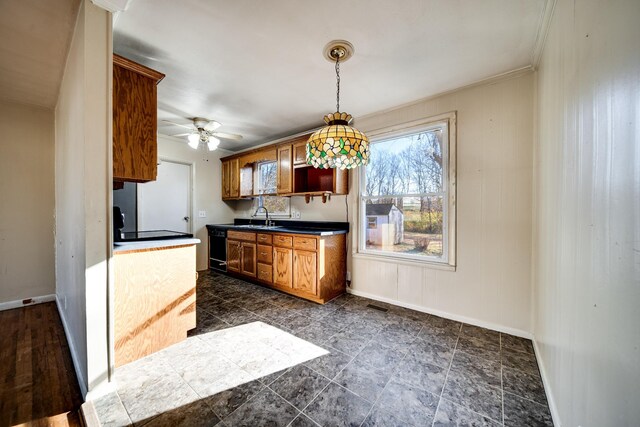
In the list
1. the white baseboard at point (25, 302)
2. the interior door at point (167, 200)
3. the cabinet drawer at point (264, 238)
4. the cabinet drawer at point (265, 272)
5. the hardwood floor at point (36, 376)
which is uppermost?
the interior door at point (167, 200)

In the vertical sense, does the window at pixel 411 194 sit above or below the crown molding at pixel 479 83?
below

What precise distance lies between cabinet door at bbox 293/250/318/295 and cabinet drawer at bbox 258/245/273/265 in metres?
0.51

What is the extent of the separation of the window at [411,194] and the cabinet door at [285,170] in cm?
118

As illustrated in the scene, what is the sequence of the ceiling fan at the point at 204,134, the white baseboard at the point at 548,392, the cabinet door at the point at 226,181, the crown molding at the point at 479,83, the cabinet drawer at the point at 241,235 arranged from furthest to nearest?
1. the cabinet door at the point at 226,181
2. the cabinet drawer at the point at 241,235
3. the ceiling fan at the point at 204,134
4. the crown molding at the point at 479,83
5. the white baseboard at the point at 548,392

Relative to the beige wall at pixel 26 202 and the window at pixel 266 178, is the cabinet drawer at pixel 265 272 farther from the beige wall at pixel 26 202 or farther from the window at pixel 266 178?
A: the beige wall at pixel 26 202

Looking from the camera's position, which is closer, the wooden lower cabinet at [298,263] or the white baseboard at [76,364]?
the white baseboard at [76,364]

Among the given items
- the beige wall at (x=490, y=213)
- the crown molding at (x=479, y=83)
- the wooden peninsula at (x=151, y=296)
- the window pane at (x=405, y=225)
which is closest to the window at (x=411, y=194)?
the window pane at (x=405, y=225)

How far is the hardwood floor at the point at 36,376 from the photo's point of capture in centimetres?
136

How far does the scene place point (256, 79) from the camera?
2379 millimetres

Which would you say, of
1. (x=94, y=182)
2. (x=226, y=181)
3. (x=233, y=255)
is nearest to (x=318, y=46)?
(x=94, y=182)

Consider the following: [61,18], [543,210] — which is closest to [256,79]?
[61,18]

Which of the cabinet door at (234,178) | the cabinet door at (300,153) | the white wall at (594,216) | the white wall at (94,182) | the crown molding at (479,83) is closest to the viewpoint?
the white wall at (594,216)

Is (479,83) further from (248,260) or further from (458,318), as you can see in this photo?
(248,260)

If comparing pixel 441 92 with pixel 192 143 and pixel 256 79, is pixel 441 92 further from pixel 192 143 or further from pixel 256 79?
pixel 192 143
